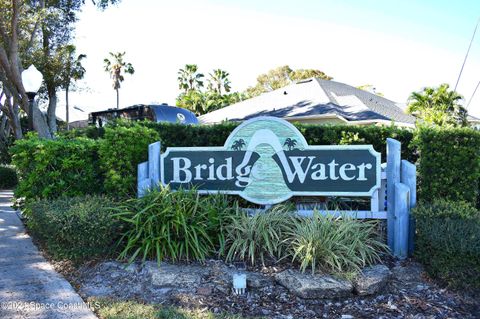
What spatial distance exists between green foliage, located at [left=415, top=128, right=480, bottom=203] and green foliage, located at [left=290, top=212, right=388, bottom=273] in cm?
107

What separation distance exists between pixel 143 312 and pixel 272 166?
2.51 metres

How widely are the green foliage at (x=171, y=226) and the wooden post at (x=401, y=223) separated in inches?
77.0

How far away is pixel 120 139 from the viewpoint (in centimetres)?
544

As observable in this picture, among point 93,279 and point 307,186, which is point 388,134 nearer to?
point 307,186

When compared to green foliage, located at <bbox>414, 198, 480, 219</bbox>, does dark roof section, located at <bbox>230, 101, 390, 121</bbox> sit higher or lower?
higher

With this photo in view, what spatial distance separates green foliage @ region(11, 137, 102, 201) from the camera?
5.72 m

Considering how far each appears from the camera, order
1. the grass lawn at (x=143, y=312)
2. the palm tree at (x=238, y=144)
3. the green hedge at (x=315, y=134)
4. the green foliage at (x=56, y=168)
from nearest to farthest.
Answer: the grass lawn at (x=143, y=312) → the palm tree at (x=238, y=144) → the green foliage at (x=56, y=168) → the green hedge at (x=315, y=134)

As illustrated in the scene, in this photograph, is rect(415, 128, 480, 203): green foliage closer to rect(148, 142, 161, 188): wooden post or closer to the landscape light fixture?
the landscape light fixture

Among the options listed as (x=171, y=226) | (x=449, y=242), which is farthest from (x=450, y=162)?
(x=171, y=226)

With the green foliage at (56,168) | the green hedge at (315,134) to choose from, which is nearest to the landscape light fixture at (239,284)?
the green foliage at (56,168)

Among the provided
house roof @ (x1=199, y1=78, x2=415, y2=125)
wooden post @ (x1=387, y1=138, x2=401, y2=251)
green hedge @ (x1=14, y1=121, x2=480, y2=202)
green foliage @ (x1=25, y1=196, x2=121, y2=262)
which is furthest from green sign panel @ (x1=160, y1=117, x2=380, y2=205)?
house roof @ (x1=199, y1=78, x2=415, y2=125)

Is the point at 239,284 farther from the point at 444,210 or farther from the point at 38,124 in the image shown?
the point at 38,124

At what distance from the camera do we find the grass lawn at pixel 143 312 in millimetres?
3291

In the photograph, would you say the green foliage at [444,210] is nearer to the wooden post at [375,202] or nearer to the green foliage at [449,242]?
the green foliage at [449,242]
